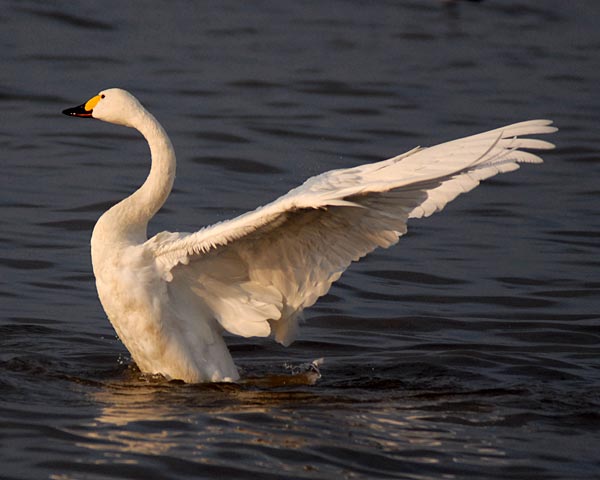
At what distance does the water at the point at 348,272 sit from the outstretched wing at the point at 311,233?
1.75ft

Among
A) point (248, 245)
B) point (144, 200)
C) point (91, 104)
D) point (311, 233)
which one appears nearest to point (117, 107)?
point (91, 104)

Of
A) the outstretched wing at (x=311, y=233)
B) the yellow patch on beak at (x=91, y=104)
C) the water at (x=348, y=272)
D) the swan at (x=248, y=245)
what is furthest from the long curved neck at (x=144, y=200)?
the water at (x=348, y=272)

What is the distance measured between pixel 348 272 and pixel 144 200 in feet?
11.0

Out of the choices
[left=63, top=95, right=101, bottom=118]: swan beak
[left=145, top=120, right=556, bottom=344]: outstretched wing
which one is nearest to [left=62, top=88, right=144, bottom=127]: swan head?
[left=63, top=95, right=101, bottom=118]: swan beak

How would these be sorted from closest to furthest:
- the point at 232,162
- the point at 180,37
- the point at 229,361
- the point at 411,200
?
the point at 411,200
the point at 229,361
the point at 232,162
the point at 180,37

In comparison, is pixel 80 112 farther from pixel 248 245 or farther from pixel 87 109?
pixel 248 245

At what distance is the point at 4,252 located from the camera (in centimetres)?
1040

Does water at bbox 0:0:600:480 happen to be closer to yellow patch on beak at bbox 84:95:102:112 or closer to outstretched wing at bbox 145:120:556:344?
outstretched wing at bbox 145:120:556:344

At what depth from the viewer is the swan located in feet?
22.3

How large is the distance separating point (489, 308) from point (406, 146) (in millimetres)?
4847

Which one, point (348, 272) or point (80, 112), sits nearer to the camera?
point (80, 112)

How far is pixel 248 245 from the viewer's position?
7391mm

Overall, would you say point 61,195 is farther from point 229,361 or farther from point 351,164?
point 229,361

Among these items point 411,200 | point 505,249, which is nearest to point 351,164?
point 505,249
